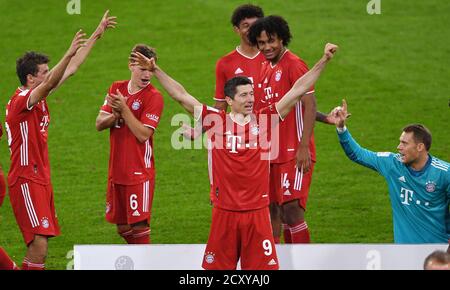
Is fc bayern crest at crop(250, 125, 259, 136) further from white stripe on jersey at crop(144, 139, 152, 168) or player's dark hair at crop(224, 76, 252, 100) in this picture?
white stripe on jersey at crop(144, 139, 152, 168)

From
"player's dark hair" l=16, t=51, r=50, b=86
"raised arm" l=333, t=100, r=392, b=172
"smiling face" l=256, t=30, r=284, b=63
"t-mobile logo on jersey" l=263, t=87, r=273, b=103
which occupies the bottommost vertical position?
"raised arm" l=333, t=100, r=392, b=172

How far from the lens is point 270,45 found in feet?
29.7

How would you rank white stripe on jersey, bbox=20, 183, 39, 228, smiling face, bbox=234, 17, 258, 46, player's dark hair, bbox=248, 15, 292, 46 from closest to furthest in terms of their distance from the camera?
white stripe on jersey, bbox=20, 183, 39, 228 < player's dark hair, bbox=248, 15, 292, 46 < smiling face, bbox=234, 17, 258, 46

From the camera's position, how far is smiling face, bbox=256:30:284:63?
29.7ft

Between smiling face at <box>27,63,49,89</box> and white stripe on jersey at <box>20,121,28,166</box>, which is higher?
smiling face at <box>27,63,49,89</box>

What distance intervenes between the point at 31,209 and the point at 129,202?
0.94 m

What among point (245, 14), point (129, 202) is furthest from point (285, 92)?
point (129, 202)

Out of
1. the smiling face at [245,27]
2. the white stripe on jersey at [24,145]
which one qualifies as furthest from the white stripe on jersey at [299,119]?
the white stripe on jersey at [24,145]

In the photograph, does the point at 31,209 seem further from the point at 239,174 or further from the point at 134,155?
the point at 239,174

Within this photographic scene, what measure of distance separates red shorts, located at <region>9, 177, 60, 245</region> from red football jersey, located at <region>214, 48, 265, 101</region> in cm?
185

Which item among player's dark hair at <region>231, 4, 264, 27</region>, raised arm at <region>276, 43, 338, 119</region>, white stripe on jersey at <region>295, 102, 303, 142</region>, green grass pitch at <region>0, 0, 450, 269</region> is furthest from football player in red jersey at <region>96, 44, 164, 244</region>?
raised arm at <region>276, 43, 338, 119</region>

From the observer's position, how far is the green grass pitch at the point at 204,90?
11852 mm

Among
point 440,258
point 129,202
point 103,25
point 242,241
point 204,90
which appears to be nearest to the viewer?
point 440,258

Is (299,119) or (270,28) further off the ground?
(270,28)
